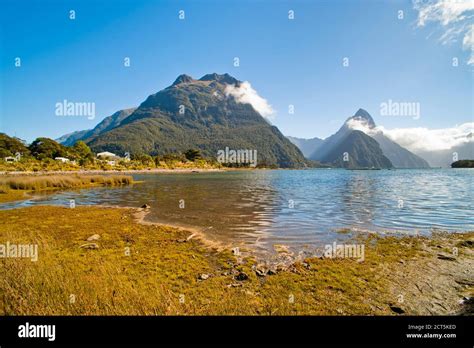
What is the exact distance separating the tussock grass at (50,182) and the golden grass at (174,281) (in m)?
36.4

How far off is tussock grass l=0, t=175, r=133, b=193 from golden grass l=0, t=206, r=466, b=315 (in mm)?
36364

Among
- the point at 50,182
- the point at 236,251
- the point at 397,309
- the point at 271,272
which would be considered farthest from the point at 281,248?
the point at 50,182

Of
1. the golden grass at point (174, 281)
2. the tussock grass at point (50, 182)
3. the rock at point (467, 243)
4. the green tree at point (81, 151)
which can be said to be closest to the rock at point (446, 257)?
the golden grass at point (174, 281)

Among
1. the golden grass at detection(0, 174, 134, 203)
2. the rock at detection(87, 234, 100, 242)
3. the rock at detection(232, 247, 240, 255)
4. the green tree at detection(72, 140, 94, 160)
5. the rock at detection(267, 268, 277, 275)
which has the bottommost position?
the rock at detection(232, 247, 240, 255)

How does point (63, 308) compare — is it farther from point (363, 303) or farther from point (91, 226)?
point (91, 226)

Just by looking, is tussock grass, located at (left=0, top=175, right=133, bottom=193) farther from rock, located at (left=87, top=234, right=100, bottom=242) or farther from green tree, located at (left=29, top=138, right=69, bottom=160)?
green tree, located at (left=29, top=138, right=69, bottom=160)

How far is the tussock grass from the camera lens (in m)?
41.8

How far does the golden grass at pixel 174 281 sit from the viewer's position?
21.2 ft

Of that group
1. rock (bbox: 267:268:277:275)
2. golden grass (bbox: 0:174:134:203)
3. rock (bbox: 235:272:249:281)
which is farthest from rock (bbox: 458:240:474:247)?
golden grass (bbox: 0:174:134:203)

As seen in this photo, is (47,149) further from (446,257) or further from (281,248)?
(446,257)

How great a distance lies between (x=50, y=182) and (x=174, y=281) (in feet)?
166

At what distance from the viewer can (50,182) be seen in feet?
153
